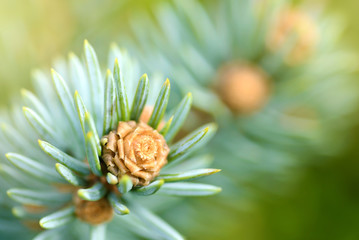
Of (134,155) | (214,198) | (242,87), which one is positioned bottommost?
(214,198)

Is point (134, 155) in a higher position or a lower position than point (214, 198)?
higher

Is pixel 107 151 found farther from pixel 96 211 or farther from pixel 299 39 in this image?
pixel 299 39

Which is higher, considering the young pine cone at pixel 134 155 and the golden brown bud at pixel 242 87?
the young pine cone at pixel 134 155

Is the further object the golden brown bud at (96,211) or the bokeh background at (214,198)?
the bokeh background at (214,198)

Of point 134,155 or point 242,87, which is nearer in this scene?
point 134,155

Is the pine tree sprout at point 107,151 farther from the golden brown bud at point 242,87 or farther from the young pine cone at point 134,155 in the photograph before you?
the golden brown bud at point 242,87

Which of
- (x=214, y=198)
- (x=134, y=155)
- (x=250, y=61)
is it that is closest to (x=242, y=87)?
(x=250, y=61)

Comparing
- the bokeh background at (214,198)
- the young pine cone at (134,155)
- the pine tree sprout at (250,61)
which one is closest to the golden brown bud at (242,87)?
the pine tree sprout at (250,61)
